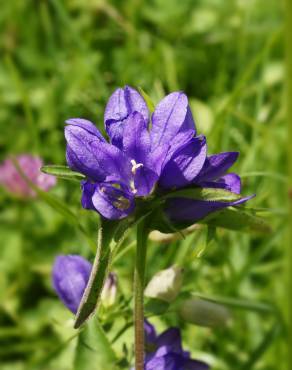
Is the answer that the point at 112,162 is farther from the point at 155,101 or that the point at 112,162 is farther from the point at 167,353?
the point at 155,101

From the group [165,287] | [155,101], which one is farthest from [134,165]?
[155,101]

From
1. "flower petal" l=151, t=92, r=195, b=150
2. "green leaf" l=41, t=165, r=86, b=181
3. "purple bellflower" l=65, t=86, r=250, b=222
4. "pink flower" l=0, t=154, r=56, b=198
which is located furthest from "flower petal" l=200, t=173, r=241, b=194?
"pink flower" l=0, t=154, r=56, b=198

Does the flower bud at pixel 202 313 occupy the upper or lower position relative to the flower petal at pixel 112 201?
lower

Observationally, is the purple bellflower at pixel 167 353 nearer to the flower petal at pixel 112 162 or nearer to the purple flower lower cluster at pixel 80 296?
the purple flower lower cluster at pixel 80 296

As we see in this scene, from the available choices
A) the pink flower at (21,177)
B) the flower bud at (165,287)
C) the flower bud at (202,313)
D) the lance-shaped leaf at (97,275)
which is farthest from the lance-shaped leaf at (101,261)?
the pink flower at (21,177)

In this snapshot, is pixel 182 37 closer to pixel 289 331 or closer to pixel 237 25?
pixel 237 25

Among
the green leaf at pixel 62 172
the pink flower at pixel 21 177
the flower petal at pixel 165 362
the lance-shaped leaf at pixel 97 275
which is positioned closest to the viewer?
the lance-shaped leaf at pixel 97 275
